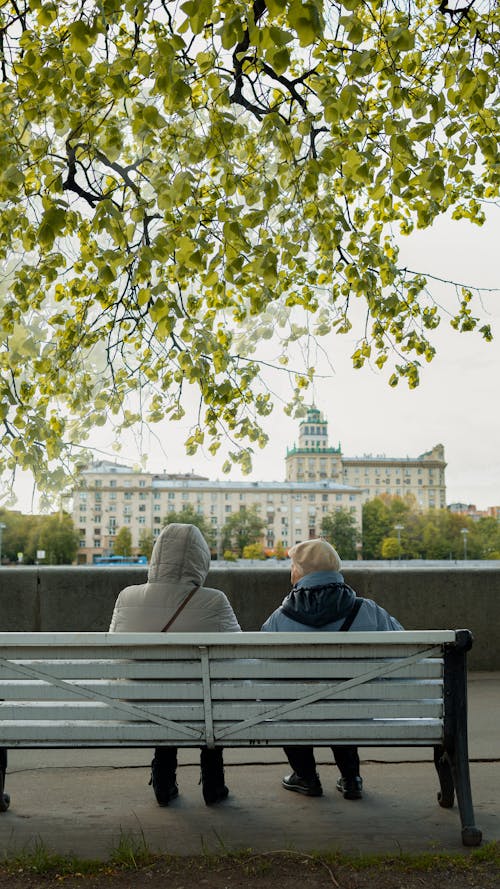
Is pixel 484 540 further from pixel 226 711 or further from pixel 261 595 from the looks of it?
pixel 226 711

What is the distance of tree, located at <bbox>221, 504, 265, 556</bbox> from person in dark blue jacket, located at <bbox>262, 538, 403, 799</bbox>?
555 ft

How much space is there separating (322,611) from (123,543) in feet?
576

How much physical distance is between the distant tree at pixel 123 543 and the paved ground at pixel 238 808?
568 feet

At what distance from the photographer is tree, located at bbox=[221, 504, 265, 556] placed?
174 m

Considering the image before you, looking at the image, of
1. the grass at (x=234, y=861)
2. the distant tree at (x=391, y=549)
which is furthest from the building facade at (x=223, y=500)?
the grass at (x=234, y=861)

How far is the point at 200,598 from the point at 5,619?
→ 403 cm

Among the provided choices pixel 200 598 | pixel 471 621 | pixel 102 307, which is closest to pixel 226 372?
pixel 102 307

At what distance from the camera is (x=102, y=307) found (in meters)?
8.13

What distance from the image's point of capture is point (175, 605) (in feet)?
13.1

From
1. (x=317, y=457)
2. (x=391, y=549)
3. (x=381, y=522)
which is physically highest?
(x=317, y=457)

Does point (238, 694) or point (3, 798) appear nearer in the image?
point (238, 694)

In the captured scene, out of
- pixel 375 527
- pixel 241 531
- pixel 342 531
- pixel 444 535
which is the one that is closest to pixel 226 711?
pixel 342 531

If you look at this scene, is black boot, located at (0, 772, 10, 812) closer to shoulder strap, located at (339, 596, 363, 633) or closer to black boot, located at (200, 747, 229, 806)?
black boot, located at (200, 747, 229, 806)

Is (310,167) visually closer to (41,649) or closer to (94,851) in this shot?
(41,649)
